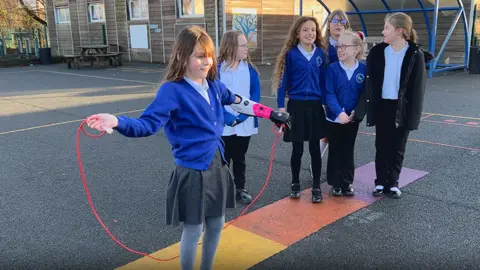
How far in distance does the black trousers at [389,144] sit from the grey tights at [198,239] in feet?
7.13

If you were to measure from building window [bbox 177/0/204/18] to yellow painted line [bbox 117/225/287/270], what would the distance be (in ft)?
55.2

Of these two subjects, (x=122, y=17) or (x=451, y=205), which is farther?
(x=122, y=17)

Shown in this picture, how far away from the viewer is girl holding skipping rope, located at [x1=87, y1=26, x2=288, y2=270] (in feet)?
7.96

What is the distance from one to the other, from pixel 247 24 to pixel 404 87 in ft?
51.1

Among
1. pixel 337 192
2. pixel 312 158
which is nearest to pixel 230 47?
pixel 312 158

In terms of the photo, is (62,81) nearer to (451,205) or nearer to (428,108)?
(428,108)

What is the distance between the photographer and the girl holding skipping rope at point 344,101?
3.96m

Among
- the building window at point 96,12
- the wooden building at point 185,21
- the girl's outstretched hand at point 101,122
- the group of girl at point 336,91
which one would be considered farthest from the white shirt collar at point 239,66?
the building window at point 96,12

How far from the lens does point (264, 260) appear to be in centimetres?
318

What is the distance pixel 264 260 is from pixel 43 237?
1816 mm

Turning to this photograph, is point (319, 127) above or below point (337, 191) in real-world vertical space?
above

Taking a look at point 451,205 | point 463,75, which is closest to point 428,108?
point 451,205

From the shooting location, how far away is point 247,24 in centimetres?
1892

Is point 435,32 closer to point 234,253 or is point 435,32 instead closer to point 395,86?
point 395,86
